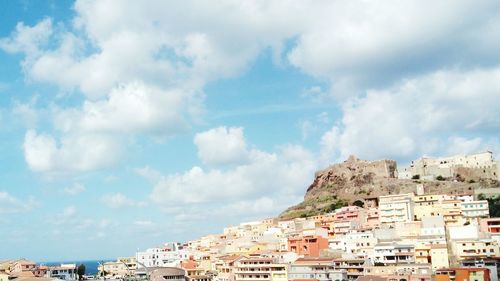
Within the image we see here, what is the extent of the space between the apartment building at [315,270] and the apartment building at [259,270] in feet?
6.21

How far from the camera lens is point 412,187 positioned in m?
114

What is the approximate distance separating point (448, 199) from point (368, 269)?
2990cm

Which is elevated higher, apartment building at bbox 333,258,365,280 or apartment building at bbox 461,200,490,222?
apartment building at bbox 461,200,490,222

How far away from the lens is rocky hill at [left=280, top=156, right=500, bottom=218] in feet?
368

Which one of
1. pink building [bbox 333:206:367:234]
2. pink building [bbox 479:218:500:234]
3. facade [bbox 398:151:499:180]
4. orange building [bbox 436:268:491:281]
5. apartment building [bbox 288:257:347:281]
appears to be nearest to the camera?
orange building [bbox 436:268:491:281]

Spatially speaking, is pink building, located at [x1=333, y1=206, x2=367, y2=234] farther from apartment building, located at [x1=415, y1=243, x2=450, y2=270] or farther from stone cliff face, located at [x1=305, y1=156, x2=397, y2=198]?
stone cliff face, located at [x1=305, y1=156, x2=397, y2=198]

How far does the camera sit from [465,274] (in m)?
59.5

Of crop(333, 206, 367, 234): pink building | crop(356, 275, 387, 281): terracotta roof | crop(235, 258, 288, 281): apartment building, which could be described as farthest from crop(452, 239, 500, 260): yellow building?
crop(333, 206, 367, 234): pink building

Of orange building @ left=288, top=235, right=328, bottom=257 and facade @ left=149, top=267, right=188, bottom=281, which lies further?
orange building @ left=288, top=235, right=328, bottom=257

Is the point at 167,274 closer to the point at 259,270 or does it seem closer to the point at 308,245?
the point at 259,270

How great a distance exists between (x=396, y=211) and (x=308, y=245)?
1794 centimetres

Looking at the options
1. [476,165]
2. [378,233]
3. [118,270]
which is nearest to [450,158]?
[476,165]

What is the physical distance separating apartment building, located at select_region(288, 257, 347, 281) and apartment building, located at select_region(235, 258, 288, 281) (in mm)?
1893

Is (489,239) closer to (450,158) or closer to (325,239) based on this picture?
(325,239)
